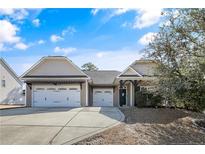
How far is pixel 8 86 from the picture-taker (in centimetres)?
2953

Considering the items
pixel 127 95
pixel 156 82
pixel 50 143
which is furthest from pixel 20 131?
pixel 127 95

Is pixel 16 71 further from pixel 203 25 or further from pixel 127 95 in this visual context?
pixel 203 25

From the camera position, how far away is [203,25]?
12.4 metres

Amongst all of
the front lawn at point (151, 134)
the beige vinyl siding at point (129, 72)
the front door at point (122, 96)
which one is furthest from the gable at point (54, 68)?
A: the front lawn at point (151, 134)

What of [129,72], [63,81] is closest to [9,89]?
[63,81]

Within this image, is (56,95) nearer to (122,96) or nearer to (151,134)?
(122,96)

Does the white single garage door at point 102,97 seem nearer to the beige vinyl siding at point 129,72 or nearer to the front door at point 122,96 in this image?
the front door at point 122,96

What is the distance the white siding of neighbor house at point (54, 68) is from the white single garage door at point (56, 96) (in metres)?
1.27

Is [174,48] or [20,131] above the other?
[174,48]

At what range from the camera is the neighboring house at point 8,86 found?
29350mm

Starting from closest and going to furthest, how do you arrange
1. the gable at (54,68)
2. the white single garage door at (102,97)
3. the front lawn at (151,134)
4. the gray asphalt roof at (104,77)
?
1. the front lawn at (151,134)
2. the gable at (54,68)
3. the white single garage door at (102,97)
4. the gray asphalt roof at (104,77)

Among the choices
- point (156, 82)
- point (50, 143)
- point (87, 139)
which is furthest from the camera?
point (156, 82)

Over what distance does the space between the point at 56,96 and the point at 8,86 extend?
1025 cm
